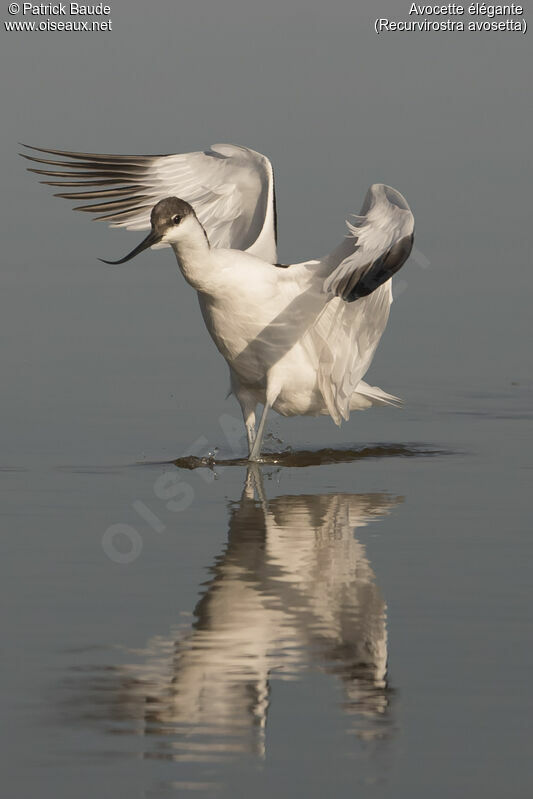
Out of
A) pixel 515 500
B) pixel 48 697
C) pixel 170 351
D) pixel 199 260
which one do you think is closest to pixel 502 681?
pixel 48 697

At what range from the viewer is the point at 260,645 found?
7.54 meters

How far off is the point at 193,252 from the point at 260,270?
0.70 metres

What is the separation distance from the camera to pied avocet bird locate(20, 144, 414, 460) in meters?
11.4

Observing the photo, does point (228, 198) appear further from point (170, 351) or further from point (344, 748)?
point (344, 748)

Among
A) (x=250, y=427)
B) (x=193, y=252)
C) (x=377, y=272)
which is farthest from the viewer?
(x=250, y=427)

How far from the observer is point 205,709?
22.0ft

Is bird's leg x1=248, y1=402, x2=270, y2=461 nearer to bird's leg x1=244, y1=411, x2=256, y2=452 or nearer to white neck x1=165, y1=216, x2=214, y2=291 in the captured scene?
bird's leg x1=244, y1=411, x2=256, y2=452

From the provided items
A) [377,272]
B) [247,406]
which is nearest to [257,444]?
[247,406]

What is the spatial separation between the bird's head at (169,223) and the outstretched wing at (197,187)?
2.15 meters

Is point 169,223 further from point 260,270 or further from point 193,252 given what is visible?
point 260,270

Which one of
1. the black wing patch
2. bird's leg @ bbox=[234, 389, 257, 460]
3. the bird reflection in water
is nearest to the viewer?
the bird reflection in water

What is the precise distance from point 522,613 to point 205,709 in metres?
1.98

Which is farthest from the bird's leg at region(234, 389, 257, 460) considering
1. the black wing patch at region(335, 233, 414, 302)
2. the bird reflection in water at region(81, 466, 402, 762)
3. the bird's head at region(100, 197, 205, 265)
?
the bird reflection in water at region(81, 466, 402, 762)

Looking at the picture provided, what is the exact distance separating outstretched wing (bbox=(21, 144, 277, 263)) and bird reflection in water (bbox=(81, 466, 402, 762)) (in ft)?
14.5
